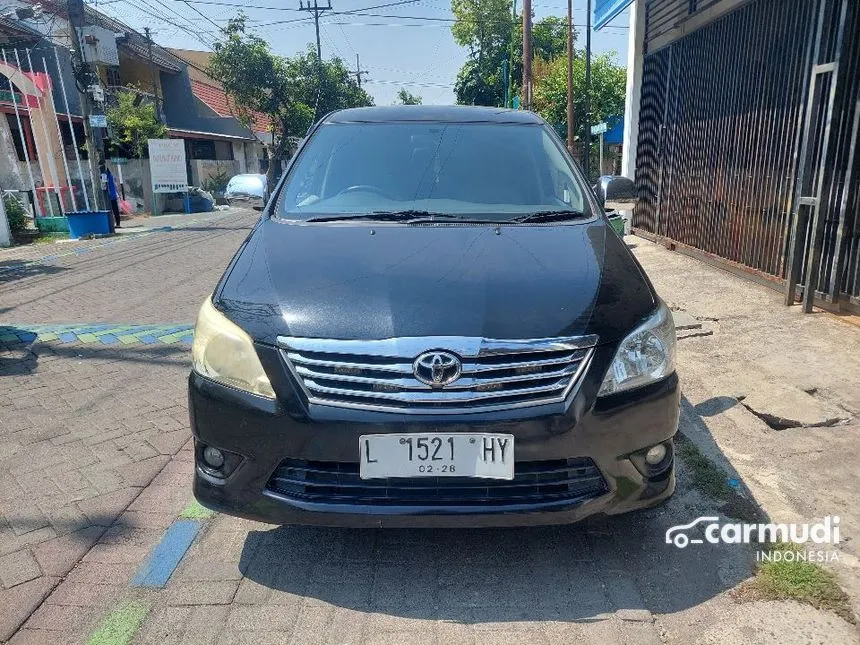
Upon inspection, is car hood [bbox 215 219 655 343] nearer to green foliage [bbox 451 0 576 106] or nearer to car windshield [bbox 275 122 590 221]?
car windshield [bbox 275 122 590 221]

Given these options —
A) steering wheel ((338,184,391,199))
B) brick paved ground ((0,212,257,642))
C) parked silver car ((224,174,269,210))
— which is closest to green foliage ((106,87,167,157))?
brick paved ground ((0,212,257,642))

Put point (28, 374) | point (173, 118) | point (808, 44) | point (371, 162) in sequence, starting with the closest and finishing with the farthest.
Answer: point (371, 162)
point (28, 374)
point (808, 44)
point (173, 118)

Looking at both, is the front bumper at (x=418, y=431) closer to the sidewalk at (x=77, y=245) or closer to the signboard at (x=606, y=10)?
the signboard at (x=606, y=10)

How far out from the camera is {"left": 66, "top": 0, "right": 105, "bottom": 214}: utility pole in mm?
15155

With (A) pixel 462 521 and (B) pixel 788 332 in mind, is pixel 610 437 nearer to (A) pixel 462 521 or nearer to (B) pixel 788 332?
(A) pixel 462 521

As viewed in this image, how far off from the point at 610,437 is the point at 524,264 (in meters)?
0.75

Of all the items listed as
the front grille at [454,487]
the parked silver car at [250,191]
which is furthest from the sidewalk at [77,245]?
the front grille at [454,487]

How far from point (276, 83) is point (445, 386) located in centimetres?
3234

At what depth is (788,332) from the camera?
5016 mm

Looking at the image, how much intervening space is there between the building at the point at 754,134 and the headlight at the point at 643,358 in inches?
145

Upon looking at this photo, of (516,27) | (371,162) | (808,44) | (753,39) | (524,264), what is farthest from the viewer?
(516,27)

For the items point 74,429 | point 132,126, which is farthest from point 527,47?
point 74,429

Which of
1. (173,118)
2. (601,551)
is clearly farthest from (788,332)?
(173,118)

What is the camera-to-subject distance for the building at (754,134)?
Answer: 17.0 ft
